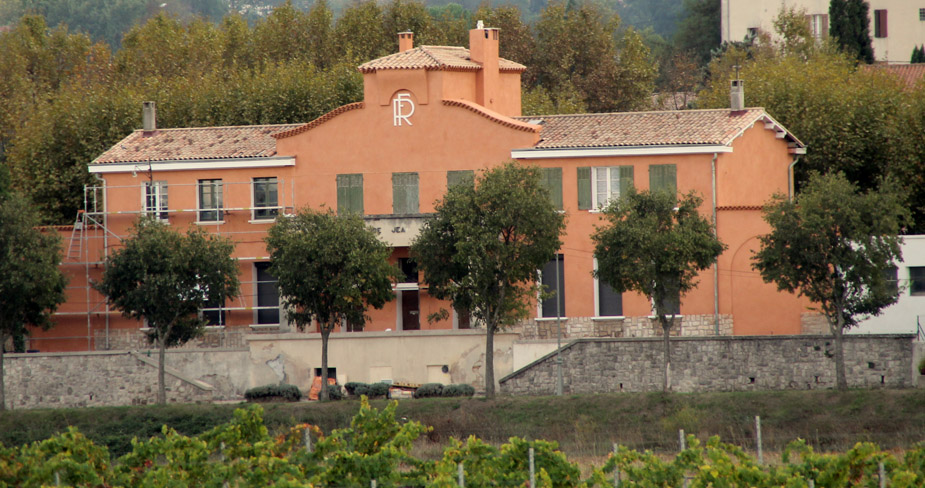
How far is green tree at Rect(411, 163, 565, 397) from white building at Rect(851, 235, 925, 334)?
10884 millimetres

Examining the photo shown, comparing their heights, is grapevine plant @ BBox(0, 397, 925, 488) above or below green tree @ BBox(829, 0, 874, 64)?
below

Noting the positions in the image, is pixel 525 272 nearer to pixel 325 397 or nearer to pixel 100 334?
pixel 325 397

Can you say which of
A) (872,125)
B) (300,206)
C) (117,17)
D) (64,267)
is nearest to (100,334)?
(64,267)

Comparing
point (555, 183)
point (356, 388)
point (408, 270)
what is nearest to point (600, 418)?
point (356, 388)

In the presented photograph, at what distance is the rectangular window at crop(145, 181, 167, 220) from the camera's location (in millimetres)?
49344

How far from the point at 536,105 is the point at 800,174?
15.5 metres

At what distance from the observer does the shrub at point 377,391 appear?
141 feet

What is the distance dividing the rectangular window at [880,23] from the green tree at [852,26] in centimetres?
861

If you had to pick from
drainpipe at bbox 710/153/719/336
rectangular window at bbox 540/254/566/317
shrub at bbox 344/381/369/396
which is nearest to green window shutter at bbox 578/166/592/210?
rectangular window at bbox 540/254/566/317

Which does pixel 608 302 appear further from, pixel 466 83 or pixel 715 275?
pixel 466 83

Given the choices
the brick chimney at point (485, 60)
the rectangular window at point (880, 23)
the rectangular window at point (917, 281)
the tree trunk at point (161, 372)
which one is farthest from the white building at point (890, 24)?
Result: the tree trunk at point (161, 372)

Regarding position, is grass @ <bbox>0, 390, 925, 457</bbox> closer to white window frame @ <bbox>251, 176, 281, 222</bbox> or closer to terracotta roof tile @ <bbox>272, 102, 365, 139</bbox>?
white window frame @ <bbox>251, 176, 281, 222</bbox>

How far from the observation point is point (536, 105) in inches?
2517

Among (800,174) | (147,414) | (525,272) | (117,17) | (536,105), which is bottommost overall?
(147,414)
